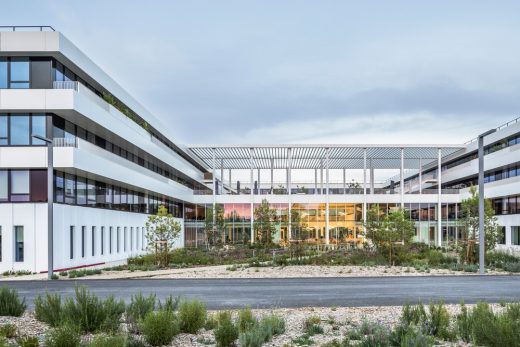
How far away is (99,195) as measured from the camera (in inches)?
1507

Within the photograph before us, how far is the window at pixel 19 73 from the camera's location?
30203 mm

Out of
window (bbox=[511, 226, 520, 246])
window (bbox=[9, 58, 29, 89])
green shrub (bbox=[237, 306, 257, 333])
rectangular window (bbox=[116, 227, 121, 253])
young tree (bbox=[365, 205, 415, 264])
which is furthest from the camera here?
window (bbox=[511, 226, 520, 246])

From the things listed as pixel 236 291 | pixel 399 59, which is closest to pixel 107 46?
pixel 399 59

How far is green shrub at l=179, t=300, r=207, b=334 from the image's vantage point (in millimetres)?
10649

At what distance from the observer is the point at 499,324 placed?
904cm

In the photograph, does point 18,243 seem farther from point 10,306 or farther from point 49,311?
point 49,311

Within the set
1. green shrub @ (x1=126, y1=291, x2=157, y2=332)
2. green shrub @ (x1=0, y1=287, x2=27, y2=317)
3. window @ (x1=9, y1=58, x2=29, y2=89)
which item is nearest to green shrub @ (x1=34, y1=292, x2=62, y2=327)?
green shrub @ (x1=0, y1=287, x2=27, y2=317)

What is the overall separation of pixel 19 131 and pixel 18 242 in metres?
5.99

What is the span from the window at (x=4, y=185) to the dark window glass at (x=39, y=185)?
4.52 feet

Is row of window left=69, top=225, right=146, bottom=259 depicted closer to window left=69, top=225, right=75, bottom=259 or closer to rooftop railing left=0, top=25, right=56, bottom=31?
window left=69, top=225, right=75, bottom=259

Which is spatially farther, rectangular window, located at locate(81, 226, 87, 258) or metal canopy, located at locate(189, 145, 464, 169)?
metal canopy, located at locate(189, 145, 464, 169)

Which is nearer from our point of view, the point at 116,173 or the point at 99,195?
the point at 116,173

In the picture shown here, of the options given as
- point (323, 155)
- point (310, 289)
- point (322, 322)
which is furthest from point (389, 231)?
point (323, 155)

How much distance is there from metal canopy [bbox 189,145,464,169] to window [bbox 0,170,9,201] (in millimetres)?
29595
